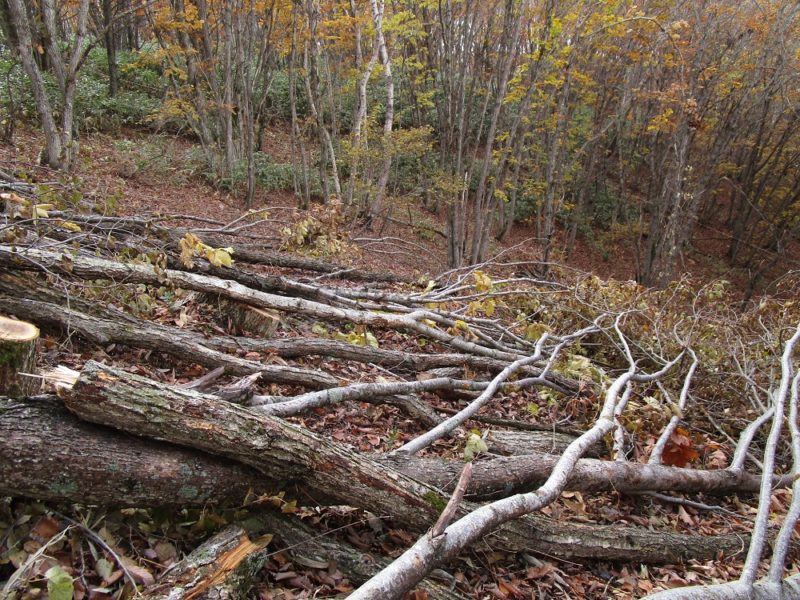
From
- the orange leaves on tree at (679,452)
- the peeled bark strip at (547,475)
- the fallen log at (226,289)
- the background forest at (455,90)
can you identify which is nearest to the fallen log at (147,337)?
the fallen log at (226,289)

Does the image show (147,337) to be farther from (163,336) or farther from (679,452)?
(679,452)

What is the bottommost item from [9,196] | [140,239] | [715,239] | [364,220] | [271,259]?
[715,239]

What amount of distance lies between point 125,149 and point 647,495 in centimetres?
1289

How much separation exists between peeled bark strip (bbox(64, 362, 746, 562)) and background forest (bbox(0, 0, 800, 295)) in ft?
19.7

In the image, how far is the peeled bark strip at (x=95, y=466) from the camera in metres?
1.75

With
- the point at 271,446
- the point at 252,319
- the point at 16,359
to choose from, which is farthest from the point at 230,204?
the point at 271,446

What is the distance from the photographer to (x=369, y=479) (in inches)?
87.9

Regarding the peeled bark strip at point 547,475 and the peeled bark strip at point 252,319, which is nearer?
the peeled bark strip at point 547,475

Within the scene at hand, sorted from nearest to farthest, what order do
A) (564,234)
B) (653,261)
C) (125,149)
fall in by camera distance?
(125,149), (653,261), (564,234)

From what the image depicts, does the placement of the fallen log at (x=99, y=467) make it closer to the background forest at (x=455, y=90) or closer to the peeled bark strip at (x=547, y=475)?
the peeled bark strip at (x=547, y=475)

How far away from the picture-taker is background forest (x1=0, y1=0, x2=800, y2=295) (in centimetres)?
929

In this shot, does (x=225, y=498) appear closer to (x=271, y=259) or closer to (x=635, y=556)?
(x=635, y=556)

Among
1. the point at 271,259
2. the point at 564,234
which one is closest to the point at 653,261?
the point at 564,234

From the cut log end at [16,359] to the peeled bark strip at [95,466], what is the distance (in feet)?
0.63
